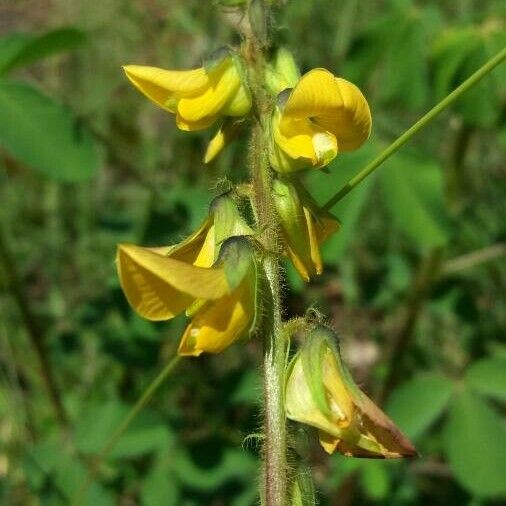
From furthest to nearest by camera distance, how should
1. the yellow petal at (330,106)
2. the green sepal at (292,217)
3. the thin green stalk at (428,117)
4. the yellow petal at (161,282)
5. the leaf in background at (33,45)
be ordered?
the leaf in background at (33,45) → the thin green stalk at (428,117) → the green sepal at (292,217) → the yellow petal at (330,106) → the yellow petal at (161,282)

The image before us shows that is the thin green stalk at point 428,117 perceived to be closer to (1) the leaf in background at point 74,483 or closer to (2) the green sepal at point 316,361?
(2) the green sepal at point 316,361

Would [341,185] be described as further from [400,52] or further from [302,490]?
[302,490]

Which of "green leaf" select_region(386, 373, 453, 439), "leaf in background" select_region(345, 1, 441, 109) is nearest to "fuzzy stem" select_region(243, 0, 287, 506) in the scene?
"green leaf" select_region(386, 373, 453, 439)

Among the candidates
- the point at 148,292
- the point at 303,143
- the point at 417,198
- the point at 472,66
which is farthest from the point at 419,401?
the point at 148,292

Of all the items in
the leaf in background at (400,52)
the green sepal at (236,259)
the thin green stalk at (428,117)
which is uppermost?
the leaf in background at (400,52)

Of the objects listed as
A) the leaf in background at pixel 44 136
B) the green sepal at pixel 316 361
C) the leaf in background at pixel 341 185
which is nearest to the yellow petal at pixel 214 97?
the green sepal at pixel 316 361

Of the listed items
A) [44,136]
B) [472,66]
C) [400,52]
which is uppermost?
[44,136]

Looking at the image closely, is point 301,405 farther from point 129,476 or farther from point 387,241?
point 387,241
